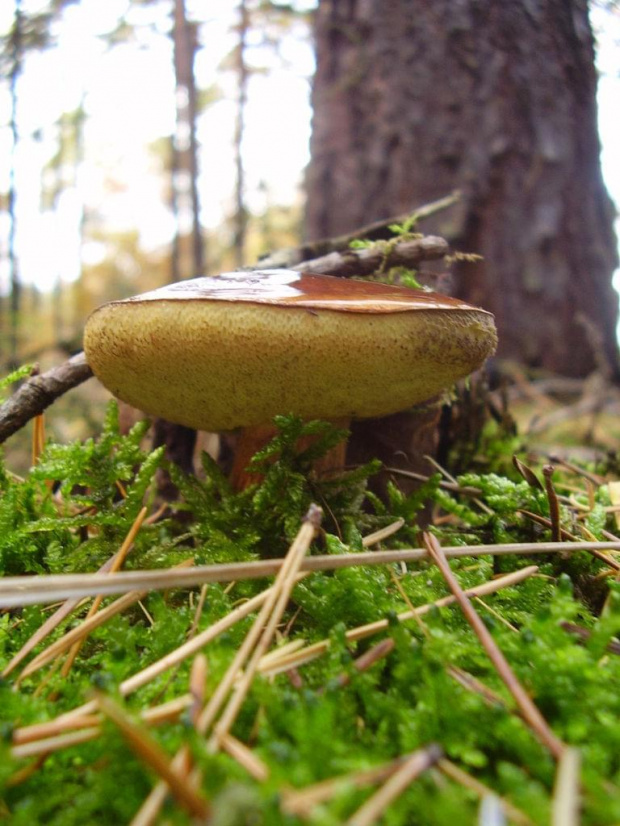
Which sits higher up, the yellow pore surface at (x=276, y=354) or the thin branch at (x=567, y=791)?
the yellow pore surface at (x=276, y=354)

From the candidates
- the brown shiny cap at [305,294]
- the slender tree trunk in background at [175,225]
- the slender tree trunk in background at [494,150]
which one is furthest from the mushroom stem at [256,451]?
the slender tree trunk in background at [175,225]

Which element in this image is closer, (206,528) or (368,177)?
(206,528)

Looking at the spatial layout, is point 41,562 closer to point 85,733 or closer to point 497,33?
point 85,733

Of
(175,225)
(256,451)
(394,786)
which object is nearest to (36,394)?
(256,451)

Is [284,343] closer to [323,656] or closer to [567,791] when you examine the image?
[323,656]

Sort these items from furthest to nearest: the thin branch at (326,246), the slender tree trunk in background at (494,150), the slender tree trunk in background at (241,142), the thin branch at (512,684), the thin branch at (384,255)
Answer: the slender tree trunk in background at (241,142) → the slender tree trunk in background at (494,150) → the thin branch at (326,246) → the thin branch at (384,255) → the thin branch at (512,684)

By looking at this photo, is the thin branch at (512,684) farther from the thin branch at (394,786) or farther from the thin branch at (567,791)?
the thin branch at (394,786)

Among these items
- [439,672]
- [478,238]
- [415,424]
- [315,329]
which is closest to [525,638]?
[439,672]
